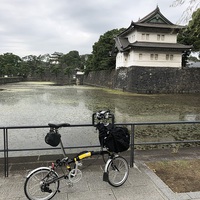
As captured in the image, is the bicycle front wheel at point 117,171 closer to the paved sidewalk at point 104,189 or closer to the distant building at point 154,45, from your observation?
the paved sidewalk at point 104,189

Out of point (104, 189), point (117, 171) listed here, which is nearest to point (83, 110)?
point (117, 171)

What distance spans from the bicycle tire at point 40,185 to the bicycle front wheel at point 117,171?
68 centimetres

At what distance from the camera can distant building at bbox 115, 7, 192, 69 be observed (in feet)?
76.1

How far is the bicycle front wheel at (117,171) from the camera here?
265 cm

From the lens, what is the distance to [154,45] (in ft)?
76.2

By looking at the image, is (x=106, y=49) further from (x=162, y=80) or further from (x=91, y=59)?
(x=162, y=80)

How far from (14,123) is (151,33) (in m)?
20.8

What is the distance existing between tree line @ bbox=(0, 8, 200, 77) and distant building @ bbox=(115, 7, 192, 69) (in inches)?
69.2

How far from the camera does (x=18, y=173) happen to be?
3010 millimetres

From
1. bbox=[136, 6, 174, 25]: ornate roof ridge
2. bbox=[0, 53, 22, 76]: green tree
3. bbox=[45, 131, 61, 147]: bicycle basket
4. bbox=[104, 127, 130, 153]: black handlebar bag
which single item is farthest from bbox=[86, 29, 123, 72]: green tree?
bbox=[45, 131, 61, 147]: bicycle basket

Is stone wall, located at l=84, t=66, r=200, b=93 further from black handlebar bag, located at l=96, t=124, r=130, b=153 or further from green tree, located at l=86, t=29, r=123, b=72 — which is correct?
black handlebar bag, located at l=96, t=124, r=130, b=153

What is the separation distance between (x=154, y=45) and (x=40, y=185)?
907 inches

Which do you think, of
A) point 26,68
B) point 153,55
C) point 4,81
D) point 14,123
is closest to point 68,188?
point 14,123

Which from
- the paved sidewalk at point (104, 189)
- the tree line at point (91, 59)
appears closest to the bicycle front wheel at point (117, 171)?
the paved sidewalk at point (104, 189)
